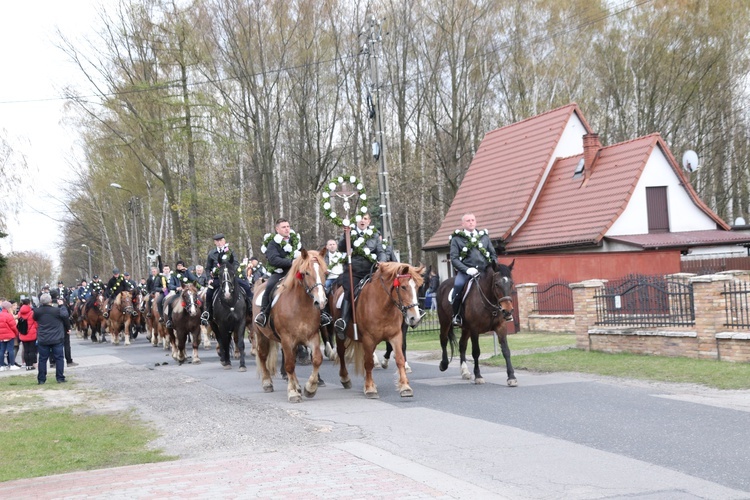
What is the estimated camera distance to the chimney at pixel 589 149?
36.4 meters

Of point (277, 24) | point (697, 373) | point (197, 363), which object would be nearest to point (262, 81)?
point (277, 24)

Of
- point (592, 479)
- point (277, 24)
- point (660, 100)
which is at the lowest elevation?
point (592, 479)

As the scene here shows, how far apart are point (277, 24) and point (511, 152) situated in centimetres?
1234

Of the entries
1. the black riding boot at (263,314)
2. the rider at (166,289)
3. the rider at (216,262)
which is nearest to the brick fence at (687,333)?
the rider at (216,262)

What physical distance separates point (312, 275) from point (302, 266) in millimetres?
213

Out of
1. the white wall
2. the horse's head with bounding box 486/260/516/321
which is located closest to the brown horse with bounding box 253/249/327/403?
the horse's head with bounding box 486/260/516/321

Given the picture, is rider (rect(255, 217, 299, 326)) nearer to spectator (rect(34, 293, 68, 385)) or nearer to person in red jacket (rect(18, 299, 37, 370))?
spectator (rect(34, 293, 68, 385))

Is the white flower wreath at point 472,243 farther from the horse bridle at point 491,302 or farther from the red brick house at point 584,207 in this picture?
the red brick house at point 584,207

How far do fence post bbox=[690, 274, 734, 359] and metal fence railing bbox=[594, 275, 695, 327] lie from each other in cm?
65

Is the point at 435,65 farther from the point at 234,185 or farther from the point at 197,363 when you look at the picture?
the point at 197,363

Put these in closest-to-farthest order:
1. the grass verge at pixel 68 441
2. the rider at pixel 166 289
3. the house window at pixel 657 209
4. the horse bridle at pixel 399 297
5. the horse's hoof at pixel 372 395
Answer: the grass verge at pixel 68 441, the horse bridle at pixel 399 297, the horse's hoof at pixel 372 395, the rider at pixel 166 289, the house window at pixel 657 209

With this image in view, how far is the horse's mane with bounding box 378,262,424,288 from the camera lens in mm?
12875

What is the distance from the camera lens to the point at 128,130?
141ft

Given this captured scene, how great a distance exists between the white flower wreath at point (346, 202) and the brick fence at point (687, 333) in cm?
611
